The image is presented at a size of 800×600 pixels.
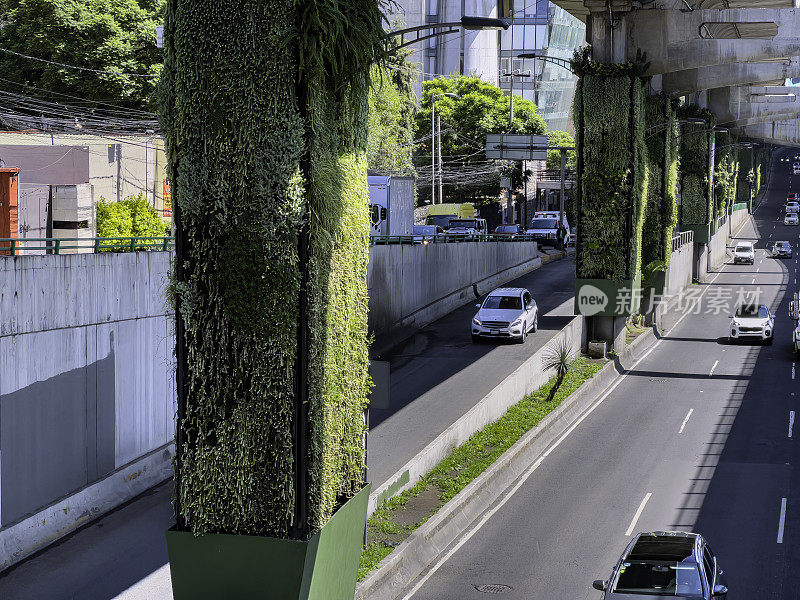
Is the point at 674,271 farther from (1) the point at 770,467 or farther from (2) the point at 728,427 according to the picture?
(1) the point at 770,467

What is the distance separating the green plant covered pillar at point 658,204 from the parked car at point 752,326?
4496 millimetres

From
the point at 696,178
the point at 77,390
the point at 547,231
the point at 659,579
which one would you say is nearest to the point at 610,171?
the point at 77,390

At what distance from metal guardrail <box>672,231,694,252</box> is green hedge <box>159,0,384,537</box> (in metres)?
48.4

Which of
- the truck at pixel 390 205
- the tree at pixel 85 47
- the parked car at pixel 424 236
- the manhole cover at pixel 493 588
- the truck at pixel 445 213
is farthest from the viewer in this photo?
the truck at pixel 445 213

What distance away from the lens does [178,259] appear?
10203 mm

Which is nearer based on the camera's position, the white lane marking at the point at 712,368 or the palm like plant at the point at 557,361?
the palm like plant at the point at 557,361

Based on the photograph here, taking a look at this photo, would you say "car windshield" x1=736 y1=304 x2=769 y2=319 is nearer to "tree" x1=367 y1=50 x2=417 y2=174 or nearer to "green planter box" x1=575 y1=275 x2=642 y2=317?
"green planter box" x1=575 y1=275 x2=642 y2=317

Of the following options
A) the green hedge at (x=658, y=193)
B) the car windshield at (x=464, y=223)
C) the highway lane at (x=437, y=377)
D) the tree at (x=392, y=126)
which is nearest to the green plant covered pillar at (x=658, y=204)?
the green hedge at (x=658, y=193)

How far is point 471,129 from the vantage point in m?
87.4

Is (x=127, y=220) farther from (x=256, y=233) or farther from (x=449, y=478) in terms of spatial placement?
(x=256, y=233)

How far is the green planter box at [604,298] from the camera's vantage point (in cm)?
3844

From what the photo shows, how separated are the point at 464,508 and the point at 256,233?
11638mm

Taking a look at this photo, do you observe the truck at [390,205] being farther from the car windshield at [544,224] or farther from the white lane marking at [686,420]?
the car windshield at [544,224]

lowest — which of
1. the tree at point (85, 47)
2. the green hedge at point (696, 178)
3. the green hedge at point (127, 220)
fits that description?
the green hedge at point (127, 220)
